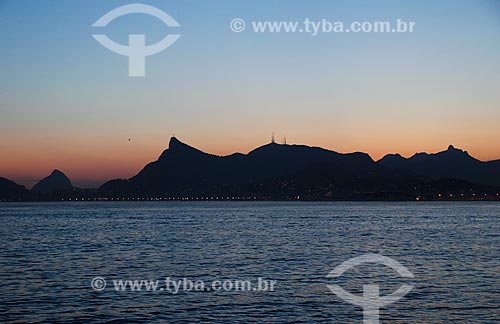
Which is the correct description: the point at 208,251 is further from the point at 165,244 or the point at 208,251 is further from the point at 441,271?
the point at 441,271

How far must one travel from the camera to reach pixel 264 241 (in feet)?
231

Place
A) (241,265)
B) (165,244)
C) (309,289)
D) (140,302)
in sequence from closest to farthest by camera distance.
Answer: (140,302) < (309,289) < (241,265) < (165,244)

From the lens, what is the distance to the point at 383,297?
31953 millimetres

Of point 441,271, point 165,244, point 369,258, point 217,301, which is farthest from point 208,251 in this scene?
point 217,301

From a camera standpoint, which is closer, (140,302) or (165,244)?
(140,302)

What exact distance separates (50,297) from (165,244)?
3448 centimetres

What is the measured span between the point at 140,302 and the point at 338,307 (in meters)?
9.90

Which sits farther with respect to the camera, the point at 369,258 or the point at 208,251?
the point at 208,251

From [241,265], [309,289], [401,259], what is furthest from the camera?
[401,259]

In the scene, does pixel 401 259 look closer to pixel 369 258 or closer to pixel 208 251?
pixel 369 258

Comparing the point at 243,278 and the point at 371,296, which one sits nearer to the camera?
the point at 371,296

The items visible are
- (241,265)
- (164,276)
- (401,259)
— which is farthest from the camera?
(401,259)

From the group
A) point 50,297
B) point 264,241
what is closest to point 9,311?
point 50,297

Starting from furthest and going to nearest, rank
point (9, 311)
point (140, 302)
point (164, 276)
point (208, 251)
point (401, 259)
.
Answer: point (208, 251) < point (401, 259) < point (164, 276) < point (140, 302) < point (9, 311)
